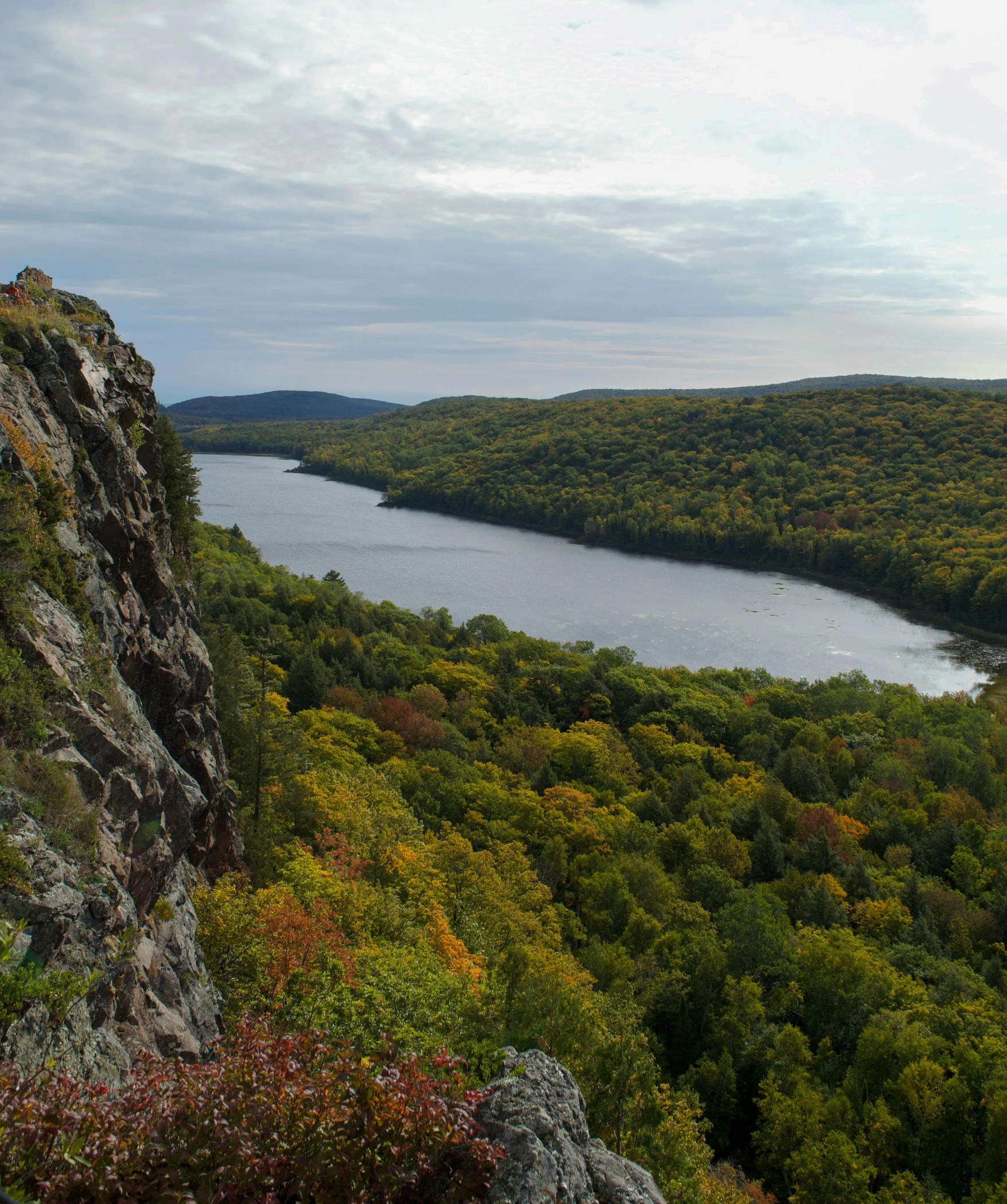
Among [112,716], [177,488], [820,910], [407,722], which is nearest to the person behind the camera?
[112,716]

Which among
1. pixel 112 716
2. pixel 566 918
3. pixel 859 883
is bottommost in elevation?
pixel 859 883

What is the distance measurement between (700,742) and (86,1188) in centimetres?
5457

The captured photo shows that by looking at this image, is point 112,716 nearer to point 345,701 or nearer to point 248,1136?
point 248,1136

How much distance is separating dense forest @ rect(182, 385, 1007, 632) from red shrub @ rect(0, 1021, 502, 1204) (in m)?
97.0

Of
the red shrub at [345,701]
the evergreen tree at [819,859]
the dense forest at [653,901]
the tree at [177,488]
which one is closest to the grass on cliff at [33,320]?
the tree at [177,488]

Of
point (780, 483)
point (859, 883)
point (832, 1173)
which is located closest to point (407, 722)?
point (859, 883)

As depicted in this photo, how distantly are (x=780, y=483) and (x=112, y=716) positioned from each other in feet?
447

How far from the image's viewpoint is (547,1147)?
7.43m

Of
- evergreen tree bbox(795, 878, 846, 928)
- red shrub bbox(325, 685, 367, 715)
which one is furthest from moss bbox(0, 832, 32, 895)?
red shrub bbox(325, 685, 367, 715)

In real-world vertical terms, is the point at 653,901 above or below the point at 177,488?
below

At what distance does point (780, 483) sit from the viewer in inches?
5325

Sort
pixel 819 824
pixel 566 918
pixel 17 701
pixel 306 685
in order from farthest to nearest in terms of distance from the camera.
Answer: pixel 306 685 → pixel 819 824 → pixel 566 918 → pixel 17 701

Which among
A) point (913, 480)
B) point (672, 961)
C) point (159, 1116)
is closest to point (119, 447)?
point (159, 1116)

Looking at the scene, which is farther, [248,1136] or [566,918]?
[566,918]
